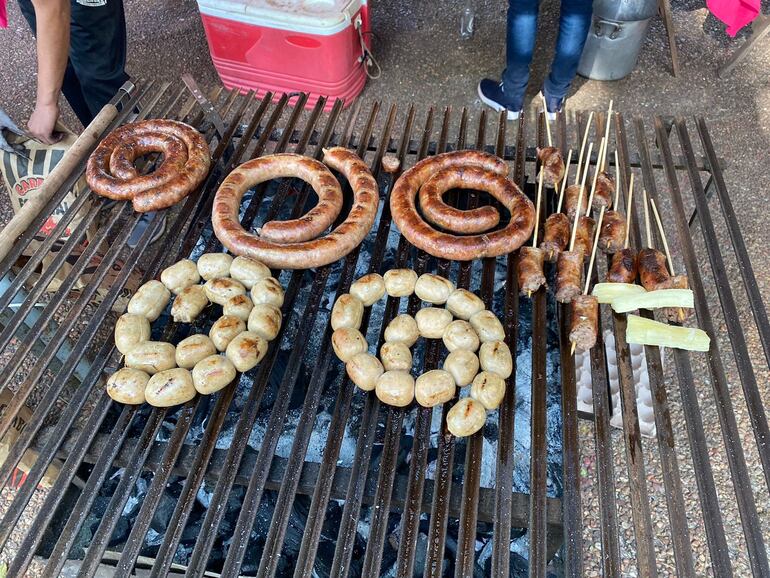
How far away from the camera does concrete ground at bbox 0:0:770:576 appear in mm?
4922

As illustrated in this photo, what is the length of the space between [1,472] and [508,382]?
226 centimetres

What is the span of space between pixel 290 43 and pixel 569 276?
417 centimetres

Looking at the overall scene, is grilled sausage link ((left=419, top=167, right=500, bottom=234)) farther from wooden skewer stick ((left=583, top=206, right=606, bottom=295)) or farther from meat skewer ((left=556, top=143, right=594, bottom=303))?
wooden skewer stick ((left=583, top=206, right=606, bottom=295))

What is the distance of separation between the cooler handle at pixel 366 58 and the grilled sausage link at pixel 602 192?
359cm

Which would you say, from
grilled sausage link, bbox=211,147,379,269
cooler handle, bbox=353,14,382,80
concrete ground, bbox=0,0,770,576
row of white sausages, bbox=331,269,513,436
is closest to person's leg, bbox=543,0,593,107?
concrete ground, bbox=0,0,770,576

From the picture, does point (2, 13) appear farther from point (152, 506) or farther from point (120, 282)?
point (152, 506)

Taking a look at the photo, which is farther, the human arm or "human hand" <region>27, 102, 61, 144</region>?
"human hand" <region>27, 102, 61, 144</region>

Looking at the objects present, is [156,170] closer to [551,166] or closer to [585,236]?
[551,166]

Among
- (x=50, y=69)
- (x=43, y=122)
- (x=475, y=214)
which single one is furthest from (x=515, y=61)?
(x=43, y=122)

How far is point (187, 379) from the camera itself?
240cm

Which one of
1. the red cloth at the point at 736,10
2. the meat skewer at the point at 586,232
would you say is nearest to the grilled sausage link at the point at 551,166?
the meat skewer at the point at 586,232

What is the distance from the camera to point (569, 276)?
108 inches

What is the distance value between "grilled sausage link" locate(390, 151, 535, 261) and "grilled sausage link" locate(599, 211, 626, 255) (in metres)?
0.46

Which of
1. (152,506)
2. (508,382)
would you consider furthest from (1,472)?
(508,382)
